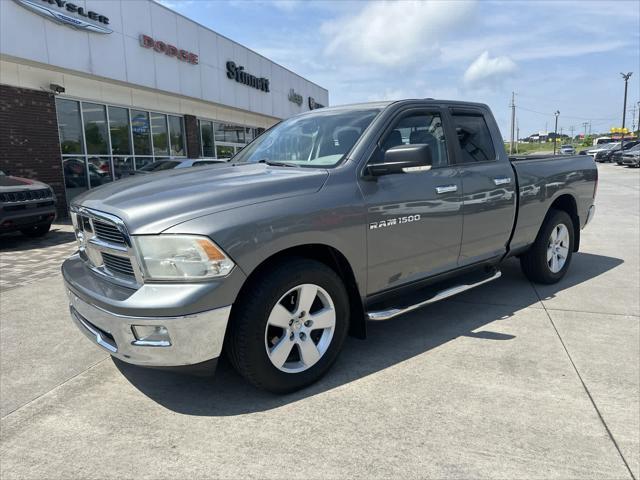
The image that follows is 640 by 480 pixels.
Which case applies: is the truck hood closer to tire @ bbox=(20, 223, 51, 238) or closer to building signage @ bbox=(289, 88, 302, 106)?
tire @ bbox=(20, 223, 51, 238)

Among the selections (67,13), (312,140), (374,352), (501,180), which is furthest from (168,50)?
(374,352)

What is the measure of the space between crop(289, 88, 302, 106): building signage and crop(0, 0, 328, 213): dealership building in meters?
5.30

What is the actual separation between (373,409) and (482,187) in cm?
224

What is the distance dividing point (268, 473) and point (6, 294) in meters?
4.47

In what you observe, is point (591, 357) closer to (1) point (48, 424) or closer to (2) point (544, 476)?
(2) point (544, 476)

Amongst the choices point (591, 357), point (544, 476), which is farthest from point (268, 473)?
point (591, 357)

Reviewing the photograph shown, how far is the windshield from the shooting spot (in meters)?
3.56

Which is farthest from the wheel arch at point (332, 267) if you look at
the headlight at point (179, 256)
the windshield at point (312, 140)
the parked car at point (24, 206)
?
the parked car at point (24, 206)

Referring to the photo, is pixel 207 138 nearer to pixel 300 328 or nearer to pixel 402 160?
pixel 402 160

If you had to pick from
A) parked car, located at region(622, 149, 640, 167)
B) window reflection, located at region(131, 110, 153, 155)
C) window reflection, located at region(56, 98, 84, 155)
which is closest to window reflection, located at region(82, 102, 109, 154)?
window reflection, located at region(56, 98, 84, 155)

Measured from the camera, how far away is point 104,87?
13.4 m

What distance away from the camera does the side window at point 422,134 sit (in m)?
3.69

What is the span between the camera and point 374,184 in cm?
334

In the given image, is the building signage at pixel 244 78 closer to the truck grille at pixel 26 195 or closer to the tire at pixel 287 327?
the truck grille at pixel 26 195
